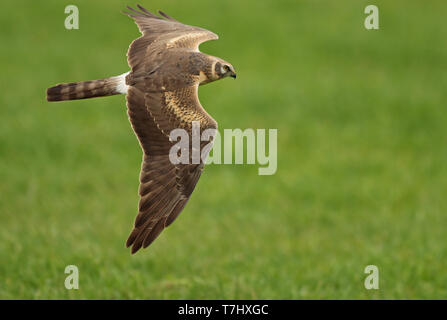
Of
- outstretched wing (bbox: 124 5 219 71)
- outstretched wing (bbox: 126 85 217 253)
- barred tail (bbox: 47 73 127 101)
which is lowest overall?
outstretched wing (bbox: 126 85 217 253)

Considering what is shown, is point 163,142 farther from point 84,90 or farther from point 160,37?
point 160,37

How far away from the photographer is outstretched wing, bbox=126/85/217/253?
3.17m

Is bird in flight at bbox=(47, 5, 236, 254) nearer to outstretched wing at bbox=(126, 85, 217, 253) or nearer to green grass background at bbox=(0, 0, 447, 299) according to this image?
outstretched wing at bbox=(126, 85, 217, 253)

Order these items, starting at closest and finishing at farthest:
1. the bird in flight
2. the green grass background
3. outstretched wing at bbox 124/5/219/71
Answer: the bird in flight, outstretched wing at bbox 124/5/219/71, the green grass background

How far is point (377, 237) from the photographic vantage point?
802cm

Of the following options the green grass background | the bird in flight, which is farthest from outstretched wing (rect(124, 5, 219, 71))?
the green grass background

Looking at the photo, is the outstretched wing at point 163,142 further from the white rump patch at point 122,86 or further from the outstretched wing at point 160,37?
the outstretched wing at point 160,37

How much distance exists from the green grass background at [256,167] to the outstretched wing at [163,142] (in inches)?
104

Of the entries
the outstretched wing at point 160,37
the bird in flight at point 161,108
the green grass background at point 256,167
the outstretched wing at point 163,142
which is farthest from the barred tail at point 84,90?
the green grass background at point 256,167

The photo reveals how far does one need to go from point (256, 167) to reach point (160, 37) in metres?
6.26

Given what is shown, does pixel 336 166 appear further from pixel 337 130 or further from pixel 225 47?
pixel 225 47

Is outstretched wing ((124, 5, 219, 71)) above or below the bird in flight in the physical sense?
above

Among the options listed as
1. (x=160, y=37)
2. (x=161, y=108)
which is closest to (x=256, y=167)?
(x=160, y=37)
